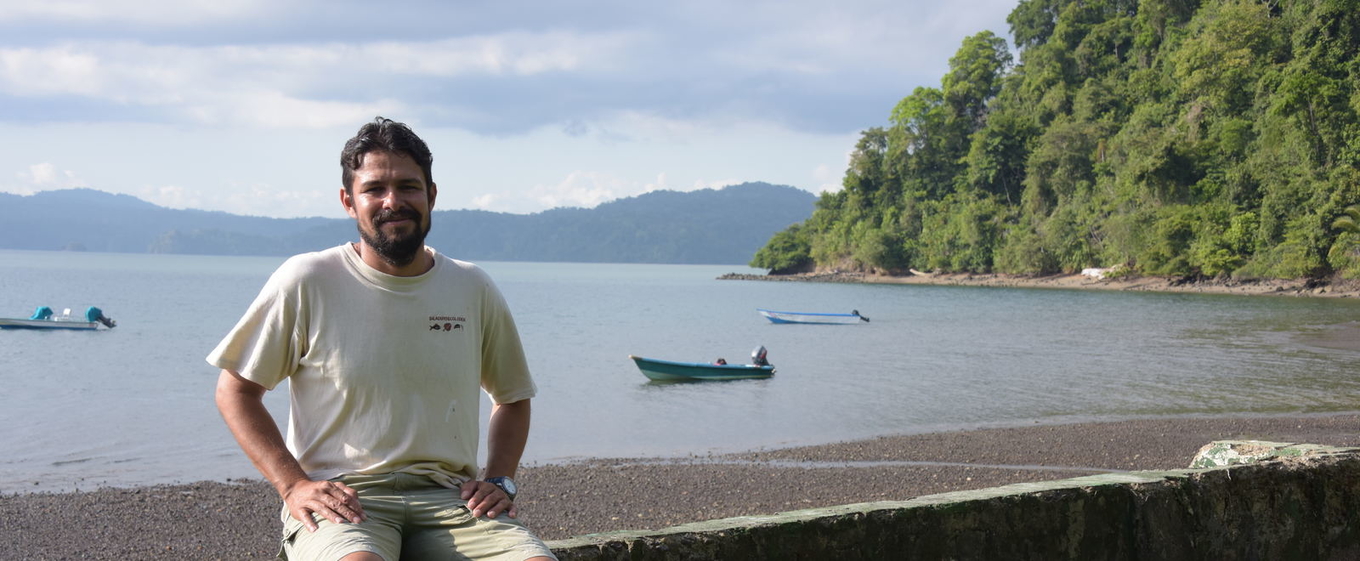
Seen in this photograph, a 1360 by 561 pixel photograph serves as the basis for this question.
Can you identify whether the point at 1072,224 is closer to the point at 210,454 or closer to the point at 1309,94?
the point at 1309,94

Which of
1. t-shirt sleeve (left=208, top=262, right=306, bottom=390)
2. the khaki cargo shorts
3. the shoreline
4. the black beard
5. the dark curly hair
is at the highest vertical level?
the dark curly hair

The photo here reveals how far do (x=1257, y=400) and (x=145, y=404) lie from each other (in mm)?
23302

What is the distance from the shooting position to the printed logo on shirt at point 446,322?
2.79 meters

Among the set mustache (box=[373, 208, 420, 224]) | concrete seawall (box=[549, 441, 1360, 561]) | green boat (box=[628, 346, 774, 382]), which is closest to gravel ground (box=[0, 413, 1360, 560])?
concrete seawall (box=[549, 441, 1360, 561])

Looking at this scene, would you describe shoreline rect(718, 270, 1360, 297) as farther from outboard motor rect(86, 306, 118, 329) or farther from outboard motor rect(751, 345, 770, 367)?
outboard motor rect(86, 306, 118, 329)

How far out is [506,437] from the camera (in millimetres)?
3055

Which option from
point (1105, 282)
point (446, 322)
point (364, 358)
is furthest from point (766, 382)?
point (1105, 282)

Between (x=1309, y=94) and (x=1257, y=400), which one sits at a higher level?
(x=1309, y=94)

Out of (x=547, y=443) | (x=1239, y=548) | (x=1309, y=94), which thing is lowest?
(x=547, y=443)

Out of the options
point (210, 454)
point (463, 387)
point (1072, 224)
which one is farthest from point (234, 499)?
point (1072, 224)

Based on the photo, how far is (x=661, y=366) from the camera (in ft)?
81.8

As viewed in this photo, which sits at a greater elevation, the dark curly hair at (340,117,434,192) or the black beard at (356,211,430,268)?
the dark curly hair at (340,117,434,192)

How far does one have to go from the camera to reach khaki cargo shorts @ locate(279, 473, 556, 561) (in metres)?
2.51

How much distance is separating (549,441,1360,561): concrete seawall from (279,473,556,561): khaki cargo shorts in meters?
0.38
